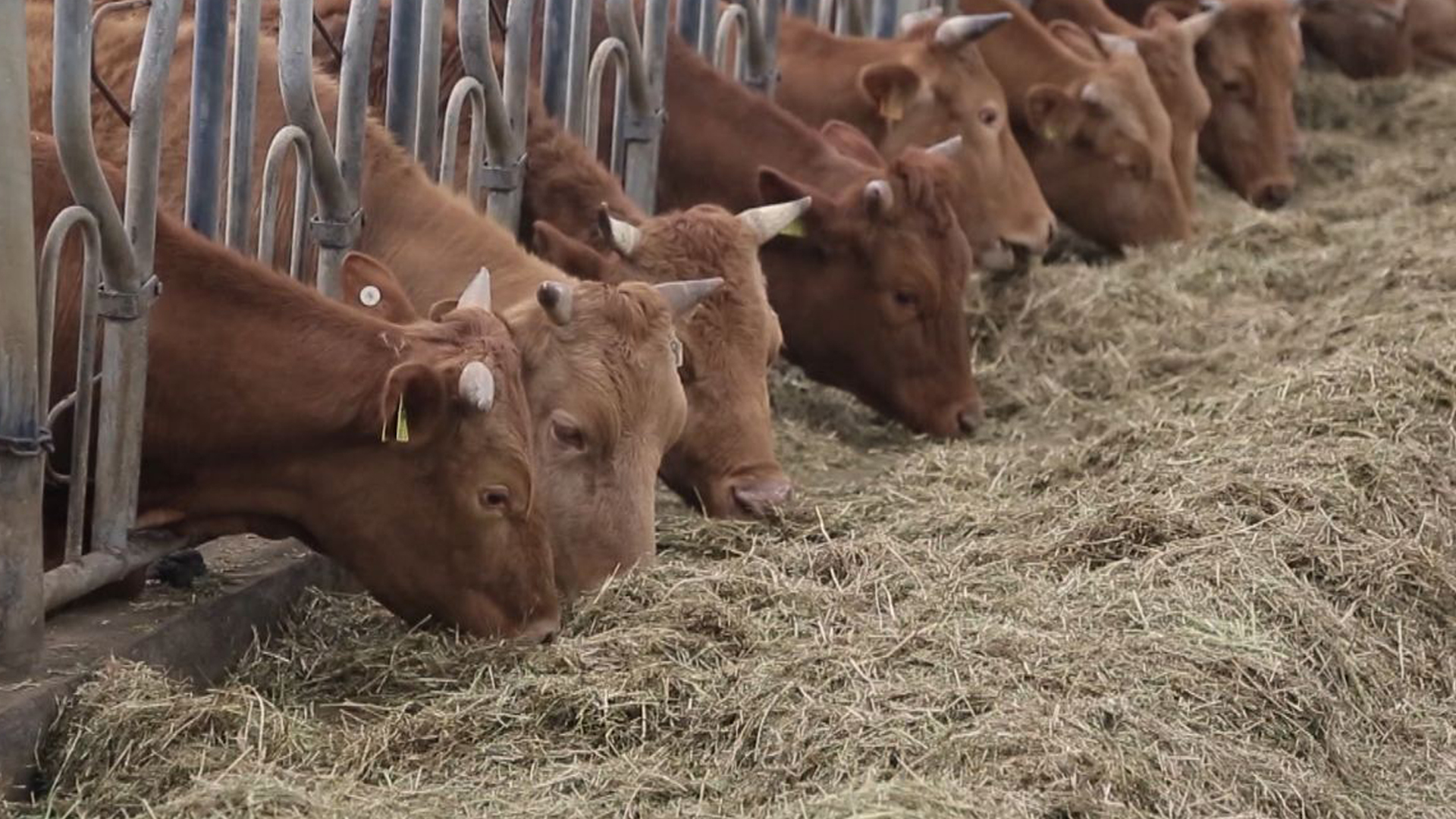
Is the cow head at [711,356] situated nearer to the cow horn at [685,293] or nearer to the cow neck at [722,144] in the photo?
the cow horn at [685,293]

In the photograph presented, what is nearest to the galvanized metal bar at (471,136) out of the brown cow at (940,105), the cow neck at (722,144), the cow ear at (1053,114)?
the cow neck at (722,144)

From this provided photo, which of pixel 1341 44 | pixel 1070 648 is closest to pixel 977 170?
pixel 1070 648

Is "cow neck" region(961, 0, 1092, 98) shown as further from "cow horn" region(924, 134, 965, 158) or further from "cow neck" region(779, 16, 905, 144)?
"cow horn" region(924, 134, 965, 158)

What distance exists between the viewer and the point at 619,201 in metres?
7.19

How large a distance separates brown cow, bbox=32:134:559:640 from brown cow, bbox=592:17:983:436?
131 inches

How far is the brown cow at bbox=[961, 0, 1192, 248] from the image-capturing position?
1148cm

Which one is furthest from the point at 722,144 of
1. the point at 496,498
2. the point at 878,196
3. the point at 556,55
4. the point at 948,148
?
the point at 496,498

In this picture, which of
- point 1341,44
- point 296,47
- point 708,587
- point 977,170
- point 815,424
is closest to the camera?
point 708,587

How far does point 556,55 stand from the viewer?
7.84 meters

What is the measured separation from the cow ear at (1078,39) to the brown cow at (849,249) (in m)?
3.57

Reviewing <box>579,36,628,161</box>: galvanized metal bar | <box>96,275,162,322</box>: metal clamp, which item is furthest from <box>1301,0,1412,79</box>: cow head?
<box>96,275,162,322</box>: metal clamp

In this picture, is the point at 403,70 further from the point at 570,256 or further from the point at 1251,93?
the point at 1251,93

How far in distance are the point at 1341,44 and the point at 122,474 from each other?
12.7 metres

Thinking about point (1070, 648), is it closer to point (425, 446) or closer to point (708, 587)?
point (708, 587)
